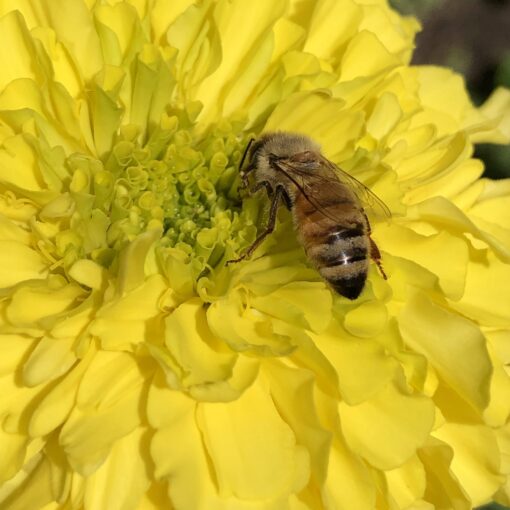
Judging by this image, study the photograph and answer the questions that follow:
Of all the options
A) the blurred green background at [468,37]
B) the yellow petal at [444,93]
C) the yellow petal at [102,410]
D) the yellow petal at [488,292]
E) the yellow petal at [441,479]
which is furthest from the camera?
the blurred green background at [468,37]

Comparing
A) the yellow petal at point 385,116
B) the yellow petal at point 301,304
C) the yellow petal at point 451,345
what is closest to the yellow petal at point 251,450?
the yellow petal at point 301,304

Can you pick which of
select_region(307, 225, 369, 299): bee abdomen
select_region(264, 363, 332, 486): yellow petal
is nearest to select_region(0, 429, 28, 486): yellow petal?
select_region(264, 363, 332, 486): yellow petal

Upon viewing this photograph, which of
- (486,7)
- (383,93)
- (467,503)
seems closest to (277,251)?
(383,93)

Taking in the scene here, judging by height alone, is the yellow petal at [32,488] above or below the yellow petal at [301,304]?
below

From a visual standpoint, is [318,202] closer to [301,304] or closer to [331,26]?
[301,304]

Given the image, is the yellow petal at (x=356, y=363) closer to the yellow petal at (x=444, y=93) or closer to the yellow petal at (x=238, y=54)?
the yellow petal at (x=238, y=54)

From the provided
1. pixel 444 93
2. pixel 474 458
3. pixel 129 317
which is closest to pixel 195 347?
pixel 129 317
